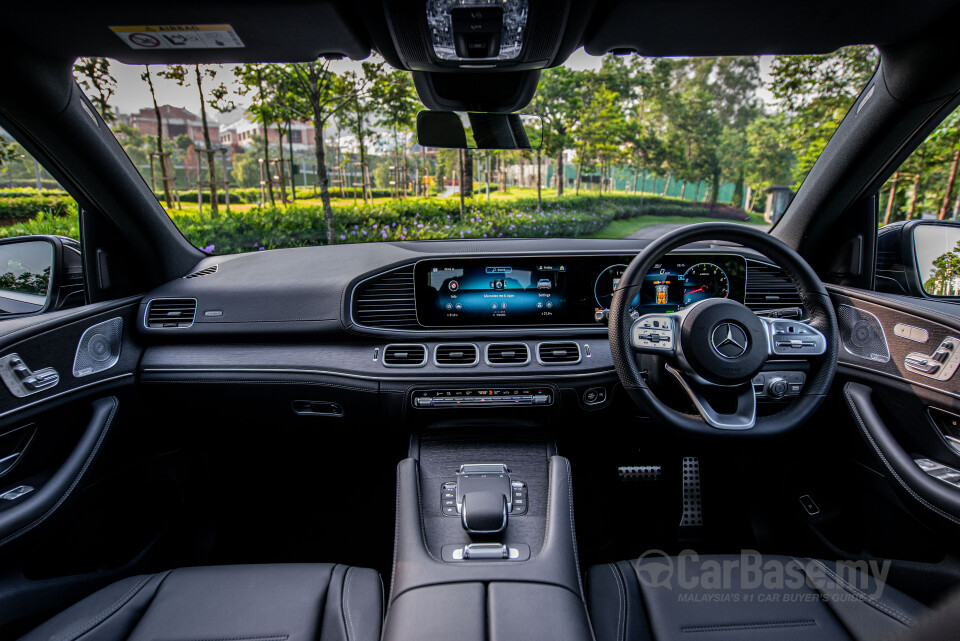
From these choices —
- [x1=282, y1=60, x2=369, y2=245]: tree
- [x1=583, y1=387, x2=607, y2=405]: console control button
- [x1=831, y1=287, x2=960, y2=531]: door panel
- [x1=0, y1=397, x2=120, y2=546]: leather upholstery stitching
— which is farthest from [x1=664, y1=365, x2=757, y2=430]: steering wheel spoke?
[x1=0, y1=397, x2=120, y2=546]: leather upholstery stitching

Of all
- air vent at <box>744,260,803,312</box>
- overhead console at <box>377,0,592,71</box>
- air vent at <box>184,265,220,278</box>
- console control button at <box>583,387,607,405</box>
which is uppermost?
overhead console at <box>377,0,592,71</box>

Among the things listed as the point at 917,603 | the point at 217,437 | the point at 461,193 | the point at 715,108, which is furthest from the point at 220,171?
the point at 917,603

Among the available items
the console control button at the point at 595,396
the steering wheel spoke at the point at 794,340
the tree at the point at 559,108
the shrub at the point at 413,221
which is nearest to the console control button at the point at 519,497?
the console control button at the point at 595,396

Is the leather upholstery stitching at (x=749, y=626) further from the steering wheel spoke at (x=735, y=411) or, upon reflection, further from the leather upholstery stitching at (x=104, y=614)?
the leather upholstery stitching at (x=104, y=614)

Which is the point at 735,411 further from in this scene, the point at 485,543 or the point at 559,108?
the point at 559,108

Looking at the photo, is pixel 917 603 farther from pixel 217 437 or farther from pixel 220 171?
pixel 220 171

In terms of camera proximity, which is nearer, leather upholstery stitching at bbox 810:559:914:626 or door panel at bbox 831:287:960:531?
leather upholstery stitching at bbox 810:559:914:626

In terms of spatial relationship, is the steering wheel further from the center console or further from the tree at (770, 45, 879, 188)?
the tree at (770, 45, 879, 188)

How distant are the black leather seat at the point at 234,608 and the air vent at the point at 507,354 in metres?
0.96

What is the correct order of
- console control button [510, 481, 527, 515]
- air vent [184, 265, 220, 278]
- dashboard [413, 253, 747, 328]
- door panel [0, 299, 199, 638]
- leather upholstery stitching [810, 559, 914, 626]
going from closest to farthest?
1. leather upholstery stitching [810, 559, 914, 626]
2. door panel [0, 299, 199, 638]
3. console control button [510, 481, 527, 515]
4. dashboard [413, 253, 747, 328]
5. air vent [184, 265, 220, 278]

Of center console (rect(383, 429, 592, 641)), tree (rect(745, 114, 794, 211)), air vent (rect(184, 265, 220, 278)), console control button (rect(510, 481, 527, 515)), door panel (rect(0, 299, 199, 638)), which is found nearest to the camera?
center console (rect(383, 429, 592, 641))

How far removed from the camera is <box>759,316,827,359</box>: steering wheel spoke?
5.84 ft

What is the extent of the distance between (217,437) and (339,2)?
2036 mm

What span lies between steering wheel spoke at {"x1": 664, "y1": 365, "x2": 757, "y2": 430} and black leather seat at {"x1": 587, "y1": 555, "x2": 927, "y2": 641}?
52cm
